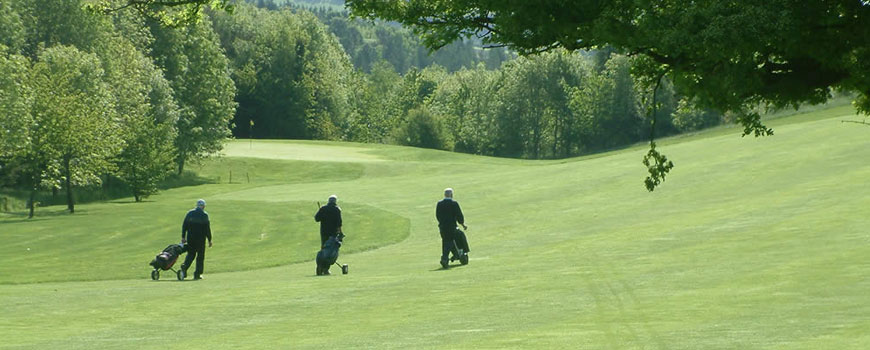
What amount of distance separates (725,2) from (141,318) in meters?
12.7

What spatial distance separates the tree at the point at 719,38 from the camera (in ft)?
39.0

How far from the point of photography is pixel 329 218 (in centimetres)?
2942

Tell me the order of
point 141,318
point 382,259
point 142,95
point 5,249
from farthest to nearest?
1. point 142,95
2. point 5,249
3. point 382,259
4. point 141,318

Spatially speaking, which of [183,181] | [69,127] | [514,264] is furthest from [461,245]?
[183,181]

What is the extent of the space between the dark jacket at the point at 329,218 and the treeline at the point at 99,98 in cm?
2840

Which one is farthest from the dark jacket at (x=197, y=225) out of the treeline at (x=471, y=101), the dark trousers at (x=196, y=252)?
→ the treeline at (x=471, y=101)

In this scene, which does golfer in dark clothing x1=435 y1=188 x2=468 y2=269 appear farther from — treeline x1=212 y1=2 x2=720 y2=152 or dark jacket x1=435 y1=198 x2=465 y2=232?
treeline x1=212 y1=2 x2=720 y2=152

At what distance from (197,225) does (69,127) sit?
1175 inches

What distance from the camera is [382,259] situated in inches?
1377

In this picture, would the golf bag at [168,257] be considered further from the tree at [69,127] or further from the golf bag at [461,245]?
the tree at [69,127]

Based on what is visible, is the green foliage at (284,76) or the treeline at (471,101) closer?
the green foliage at (284,76)

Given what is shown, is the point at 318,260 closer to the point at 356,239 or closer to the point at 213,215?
the point at 356,239

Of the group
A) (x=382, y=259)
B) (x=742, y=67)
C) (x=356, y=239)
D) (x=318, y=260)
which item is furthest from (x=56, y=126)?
(x=742, y=67)

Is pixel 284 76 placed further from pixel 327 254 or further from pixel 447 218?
pixel 447 218
